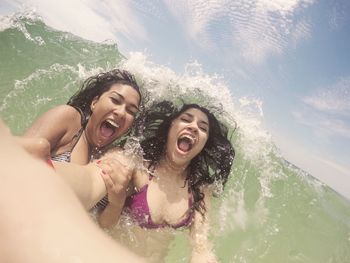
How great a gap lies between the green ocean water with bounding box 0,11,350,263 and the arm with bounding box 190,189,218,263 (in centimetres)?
277

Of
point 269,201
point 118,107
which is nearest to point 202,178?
point 118,107

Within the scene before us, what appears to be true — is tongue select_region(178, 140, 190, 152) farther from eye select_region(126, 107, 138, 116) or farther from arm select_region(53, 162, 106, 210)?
arm select_region(53, 162, 106, 210)

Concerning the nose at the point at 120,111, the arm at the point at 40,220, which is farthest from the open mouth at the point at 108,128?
the arm at the point at 40,220

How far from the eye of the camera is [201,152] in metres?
4.50

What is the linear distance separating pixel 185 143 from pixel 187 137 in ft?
0.31

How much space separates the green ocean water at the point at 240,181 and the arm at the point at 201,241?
277 cm

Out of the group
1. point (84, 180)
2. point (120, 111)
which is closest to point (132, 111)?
point (120, 111)

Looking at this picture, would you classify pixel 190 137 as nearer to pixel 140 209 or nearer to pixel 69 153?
pixel 140 209

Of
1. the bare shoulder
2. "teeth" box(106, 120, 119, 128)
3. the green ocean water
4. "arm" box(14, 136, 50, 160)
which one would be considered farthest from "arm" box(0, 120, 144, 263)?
the green ocean water

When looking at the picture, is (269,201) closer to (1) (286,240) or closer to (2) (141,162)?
(1) (286,240)

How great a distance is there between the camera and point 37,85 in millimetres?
11469

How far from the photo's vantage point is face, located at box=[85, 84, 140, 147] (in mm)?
3979

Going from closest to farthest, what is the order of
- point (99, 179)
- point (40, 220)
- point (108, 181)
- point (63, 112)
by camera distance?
point (40, 220), point (99, 179), point (108, 181), point (63, 112)

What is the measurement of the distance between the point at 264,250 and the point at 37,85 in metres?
8.22
